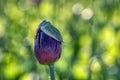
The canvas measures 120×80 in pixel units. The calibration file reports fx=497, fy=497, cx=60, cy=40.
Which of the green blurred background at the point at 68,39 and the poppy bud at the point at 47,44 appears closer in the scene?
the poppy bud at the point at 47,44

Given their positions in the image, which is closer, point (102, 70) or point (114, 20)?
point (102, 70)

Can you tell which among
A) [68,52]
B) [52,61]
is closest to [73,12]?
[68,52]

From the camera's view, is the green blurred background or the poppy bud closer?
the poppy bud

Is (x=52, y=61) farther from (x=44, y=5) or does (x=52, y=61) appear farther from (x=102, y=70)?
(x=44, y=5)

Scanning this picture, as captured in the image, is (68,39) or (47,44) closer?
(47,44)
